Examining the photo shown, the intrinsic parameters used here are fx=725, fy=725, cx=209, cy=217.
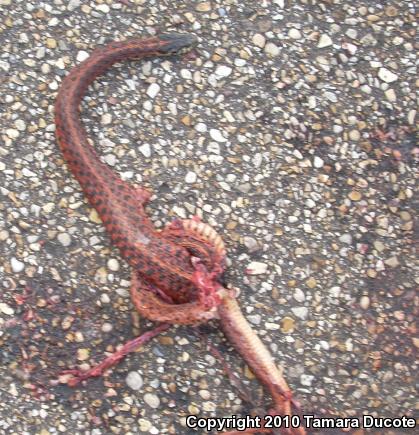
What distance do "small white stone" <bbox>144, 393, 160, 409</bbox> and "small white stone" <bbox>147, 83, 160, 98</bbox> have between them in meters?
2.67

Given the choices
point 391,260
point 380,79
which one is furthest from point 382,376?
point 380,79

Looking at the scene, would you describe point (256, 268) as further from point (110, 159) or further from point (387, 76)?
point (387, 76)

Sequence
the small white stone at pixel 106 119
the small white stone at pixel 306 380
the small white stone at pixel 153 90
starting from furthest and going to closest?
the small white stone at pixel 153 90 → the small white stone at pixel 106 119 → the small white stone at pixel 306 380

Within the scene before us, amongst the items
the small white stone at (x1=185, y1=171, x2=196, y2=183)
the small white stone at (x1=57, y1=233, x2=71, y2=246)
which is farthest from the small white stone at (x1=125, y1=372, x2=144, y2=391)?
the small white stone at (x1=185, y1=171, x2=196, y2=183)

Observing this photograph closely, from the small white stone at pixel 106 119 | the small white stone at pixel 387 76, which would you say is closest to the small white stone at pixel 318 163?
the small white stone at pixel 387 76

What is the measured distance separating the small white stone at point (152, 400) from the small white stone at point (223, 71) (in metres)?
2.93

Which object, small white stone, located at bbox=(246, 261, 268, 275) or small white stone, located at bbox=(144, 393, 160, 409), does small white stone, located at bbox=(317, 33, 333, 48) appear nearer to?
small white stone, located at bbox=(246, 261, 268, 275)

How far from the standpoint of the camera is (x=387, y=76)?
6801 mm

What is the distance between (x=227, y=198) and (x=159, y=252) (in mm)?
832

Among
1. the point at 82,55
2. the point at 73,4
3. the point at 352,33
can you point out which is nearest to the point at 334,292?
the point at 352,33

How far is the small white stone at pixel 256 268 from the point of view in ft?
20.5

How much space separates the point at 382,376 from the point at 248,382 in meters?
1.14

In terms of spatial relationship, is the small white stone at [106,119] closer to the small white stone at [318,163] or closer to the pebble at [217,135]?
the pebble at [217,135]

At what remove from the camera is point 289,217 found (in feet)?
21.0
